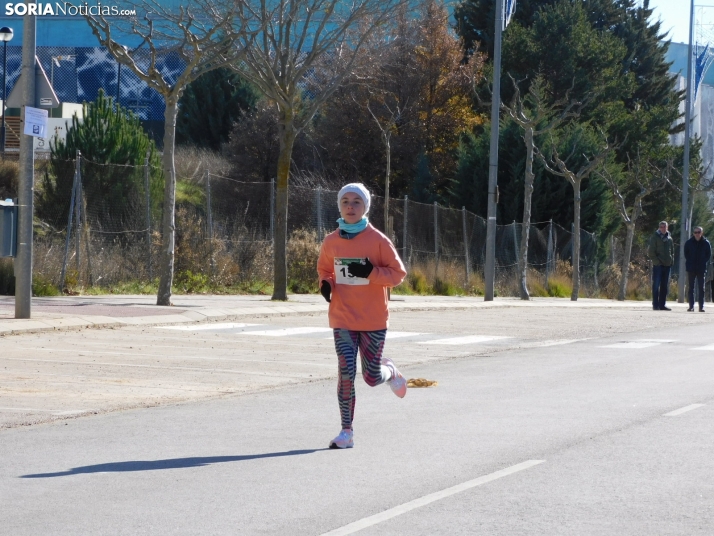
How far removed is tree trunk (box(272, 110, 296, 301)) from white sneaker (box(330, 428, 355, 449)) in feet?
52.7

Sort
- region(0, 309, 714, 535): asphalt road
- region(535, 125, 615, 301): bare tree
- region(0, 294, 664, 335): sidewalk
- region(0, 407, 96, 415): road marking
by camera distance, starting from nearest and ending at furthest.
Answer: region(0, 309, 714, 535): asphalt road, region(0, 407, 96, 415): road marking, region(0, 294, 664, 335): sidewalk, region(535, 125, 615, 301): bare tree

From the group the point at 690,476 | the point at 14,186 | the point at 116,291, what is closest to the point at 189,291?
the point at 116,291

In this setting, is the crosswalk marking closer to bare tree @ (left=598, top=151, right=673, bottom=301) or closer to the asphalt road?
the asphalt road

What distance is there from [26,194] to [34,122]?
0.99 meters

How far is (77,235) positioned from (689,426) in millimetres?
17108

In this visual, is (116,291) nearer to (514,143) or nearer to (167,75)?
(514,143)

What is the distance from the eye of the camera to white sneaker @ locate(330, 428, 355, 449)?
27.1ft

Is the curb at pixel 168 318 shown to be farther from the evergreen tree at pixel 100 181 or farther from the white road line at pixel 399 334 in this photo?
the evergreen tree at pixel 100 181

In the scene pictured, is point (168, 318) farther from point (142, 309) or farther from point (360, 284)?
point (360, 284)

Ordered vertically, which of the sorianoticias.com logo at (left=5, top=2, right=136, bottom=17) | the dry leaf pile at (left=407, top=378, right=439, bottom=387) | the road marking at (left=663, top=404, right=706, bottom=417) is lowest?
the road marking at (left=663, top=404, right=706, bottom=417)

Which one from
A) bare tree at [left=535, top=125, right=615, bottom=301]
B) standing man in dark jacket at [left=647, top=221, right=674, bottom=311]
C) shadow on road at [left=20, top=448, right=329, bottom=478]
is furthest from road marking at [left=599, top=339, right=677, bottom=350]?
bare tree at [left=535, top=125, right=615, bottom=301]

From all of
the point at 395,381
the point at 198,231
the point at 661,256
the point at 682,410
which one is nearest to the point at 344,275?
the point at 395,381

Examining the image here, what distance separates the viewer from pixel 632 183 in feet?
173

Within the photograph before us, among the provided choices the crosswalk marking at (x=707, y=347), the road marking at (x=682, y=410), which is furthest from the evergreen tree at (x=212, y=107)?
the road marking at (x=682, y=410)
